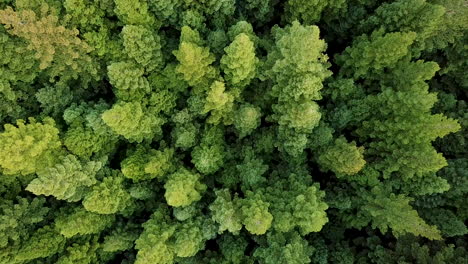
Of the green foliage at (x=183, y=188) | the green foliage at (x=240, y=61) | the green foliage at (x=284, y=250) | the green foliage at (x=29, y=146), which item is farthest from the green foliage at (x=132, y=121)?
the green foliage at (x=284, y=250)

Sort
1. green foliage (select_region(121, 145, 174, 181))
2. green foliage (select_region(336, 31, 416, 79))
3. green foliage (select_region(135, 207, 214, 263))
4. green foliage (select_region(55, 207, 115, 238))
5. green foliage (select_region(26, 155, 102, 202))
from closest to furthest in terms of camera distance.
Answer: green foliage (select_region(26, 155, 102, 202)) < green foliage (select_region(336, 31, 416, 79)) < green foliage (select_region(135, 207, 214, 263)) < green foliage (select_region(55, 207, 115, 238)) < green foliage (select_region(121, 145, 174, 181))

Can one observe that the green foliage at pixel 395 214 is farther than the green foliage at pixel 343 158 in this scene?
No

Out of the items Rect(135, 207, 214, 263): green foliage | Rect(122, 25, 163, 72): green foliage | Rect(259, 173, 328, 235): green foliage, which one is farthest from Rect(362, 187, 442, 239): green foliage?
Rect(122, 25, 163, 72): green foliage

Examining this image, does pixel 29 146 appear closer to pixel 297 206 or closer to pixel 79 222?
pixel 79 222

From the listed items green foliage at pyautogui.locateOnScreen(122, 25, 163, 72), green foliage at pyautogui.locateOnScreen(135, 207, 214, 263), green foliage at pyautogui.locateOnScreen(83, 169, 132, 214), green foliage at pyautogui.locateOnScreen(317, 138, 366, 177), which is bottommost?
green foliage at pyautogui.locateOnScreen(135, 207, 214, 263)

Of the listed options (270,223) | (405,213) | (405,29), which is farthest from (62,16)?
(405,213)

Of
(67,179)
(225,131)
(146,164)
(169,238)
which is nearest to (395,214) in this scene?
(225,131)

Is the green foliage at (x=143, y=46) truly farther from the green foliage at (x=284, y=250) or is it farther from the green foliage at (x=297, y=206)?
A: the green foliage at (x=284, y=250)

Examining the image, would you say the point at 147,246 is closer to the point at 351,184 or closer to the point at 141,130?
A: the point at 141,130

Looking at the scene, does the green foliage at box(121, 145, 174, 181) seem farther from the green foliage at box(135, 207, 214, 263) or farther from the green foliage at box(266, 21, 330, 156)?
the green foliage at box(266, 21, 330, 156)
